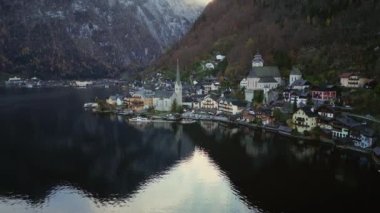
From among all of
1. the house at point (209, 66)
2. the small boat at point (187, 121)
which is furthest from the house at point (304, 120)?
the house at point (209, 66)

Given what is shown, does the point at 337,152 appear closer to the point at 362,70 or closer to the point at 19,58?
the point at 362,70

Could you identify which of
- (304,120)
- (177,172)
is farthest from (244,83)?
(177,172)

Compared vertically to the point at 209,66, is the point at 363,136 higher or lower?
lower

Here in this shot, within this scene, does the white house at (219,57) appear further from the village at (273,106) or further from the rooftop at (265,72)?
the rooftop at (265,72)

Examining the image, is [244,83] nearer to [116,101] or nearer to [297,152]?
[116,101]

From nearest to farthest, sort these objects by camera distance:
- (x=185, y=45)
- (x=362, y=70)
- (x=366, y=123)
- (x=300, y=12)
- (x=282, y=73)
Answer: (x=366, y=123), (x=362, y=70), (x=282, y=73), (x=300, y=12), (x=185, y=45)

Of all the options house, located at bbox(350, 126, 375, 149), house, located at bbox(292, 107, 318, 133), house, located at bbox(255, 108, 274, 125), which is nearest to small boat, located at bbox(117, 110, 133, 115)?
house, located at bbox(255, 108, 274, 125)

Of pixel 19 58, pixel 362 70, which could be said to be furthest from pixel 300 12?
pixel 19 58
